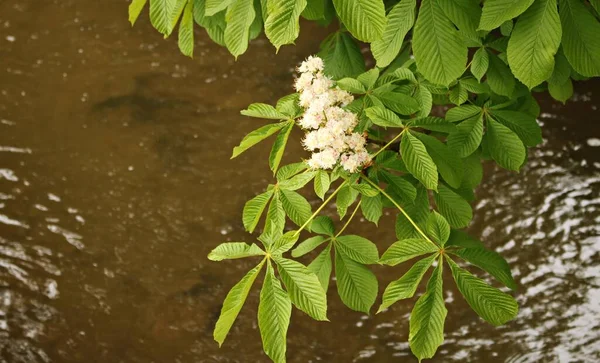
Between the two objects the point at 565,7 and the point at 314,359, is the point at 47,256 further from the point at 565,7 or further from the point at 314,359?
the point at 565,7

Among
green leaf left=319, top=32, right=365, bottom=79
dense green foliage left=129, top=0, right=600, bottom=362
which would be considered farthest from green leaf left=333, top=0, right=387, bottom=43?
green leaf left=319, top=32, right=365, bottom=79

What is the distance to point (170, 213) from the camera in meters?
2.30

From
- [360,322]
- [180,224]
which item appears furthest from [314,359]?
[180,224]

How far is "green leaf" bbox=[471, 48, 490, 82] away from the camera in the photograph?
1.34 metres

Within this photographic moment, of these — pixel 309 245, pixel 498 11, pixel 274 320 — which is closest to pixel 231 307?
pixel 274 320

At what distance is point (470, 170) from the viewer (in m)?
1.46

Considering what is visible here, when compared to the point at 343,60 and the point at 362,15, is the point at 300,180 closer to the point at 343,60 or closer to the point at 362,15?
the point at 362,15

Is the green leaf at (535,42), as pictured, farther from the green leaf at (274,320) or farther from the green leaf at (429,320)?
the green leaf at (274,320)

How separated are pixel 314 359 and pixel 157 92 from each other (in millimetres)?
1093

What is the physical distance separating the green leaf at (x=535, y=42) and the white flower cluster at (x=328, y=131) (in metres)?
0.27

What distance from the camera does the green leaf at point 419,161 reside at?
3.67ft

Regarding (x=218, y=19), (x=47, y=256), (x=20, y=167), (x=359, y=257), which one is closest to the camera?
(x=359, y=257)

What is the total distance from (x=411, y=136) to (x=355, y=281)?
0.29 m

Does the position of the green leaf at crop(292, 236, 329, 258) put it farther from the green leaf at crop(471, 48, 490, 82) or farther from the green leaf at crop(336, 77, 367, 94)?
the green leaf at crop(471, 48, 490, 82)
